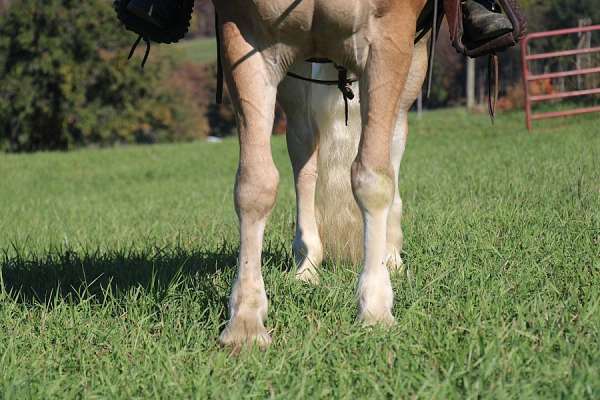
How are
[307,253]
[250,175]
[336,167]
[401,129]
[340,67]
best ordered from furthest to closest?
[401,129] → [307,253] → [336,167] → [340,67] → [250,175]

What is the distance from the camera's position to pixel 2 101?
4331cm

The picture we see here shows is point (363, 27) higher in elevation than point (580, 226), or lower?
higher

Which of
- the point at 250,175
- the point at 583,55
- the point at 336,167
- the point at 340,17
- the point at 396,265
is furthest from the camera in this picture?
the point at 583,55

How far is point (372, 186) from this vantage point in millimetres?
3090

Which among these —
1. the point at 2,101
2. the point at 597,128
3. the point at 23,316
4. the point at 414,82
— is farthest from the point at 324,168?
the point at 2,101

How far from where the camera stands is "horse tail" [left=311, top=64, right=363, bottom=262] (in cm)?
410

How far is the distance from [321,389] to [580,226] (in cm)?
263

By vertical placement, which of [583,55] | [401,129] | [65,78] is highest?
[65,78]

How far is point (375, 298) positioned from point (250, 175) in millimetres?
668

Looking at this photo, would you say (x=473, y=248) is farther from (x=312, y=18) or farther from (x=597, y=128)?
(x=597, y=128)

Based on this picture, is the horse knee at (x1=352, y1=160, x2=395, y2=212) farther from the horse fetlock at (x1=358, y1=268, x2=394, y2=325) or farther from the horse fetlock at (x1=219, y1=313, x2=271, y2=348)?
the horse fetlock at (x1=219, y1=313, x2=271, y2=348)

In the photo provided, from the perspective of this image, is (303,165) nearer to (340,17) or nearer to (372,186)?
(372,186)

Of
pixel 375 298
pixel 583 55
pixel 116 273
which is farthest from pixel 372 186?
pixel 583 55

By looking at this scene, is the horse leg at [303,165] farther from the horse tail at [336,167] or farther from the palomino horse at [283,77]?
the palomino horse at [283,77]
